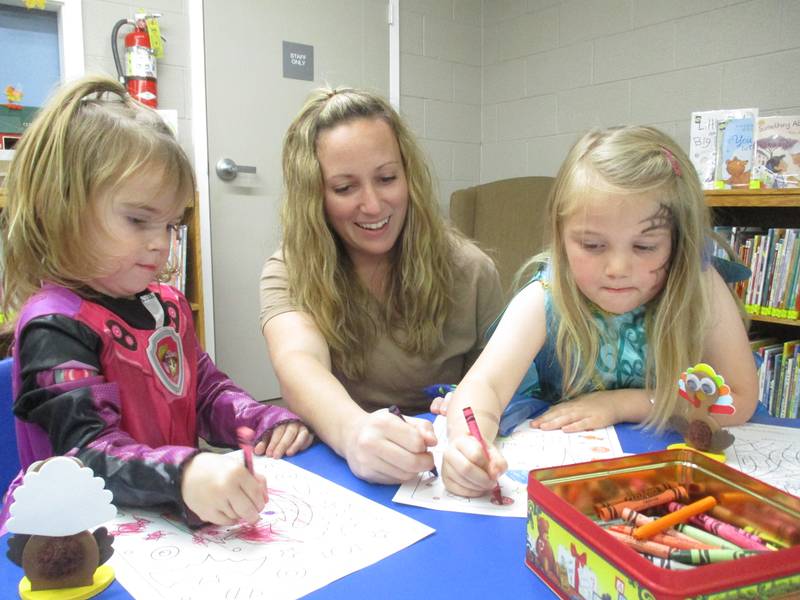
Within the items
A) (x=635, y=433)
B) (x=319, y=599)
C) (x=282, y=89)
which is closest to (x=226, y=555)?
(x=319, y=599)

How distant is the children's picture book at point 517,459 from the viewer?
0.70m

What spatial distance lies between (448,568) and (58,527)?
32cm

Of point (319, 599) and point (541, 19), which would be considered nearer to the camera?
point (319, 599)

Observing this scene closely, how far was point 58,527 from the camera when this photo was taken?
52 centimetres

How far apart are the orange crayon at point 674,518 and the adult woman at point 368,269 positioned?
0.69 m

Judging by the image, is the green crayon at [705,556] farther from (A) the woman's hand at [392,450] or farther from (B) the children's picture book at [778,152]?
(B) the children's picture book at [778,152]

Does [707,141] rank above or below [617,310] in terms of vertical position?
above

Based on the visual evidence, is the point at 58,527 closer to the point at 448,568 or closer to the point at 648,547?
the point at 448,568

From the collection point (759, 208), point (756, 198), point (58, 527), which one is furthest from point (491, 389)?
point (759, 208)

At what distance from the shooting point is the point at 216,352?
2.94 metres

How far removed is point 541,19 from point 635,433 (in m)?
3.02

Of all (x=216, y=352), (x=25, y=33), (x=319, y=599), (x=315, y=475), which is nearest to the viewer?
(x=319, y=599)

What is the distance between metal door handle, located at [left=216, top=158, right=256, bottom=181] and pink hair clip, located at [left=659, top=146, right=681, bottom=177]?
2247 millimetres

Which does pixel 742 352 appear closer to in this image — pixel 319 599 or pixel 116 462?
pixel 319 599
